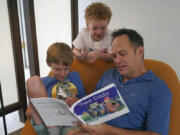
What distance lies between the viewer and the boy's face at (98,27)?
1.36 meters

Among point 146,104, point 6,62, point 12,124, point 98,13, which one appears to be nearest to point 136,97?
point 146,104

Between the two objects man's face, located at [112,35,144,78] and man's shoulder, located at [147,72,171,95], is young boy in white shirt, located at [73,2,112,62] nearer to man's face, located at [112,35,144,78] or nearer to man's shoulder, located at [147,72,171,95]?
man's face, located at [112,35,144,78]

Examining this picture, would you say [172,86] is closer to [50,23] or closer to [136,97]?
[136,97]

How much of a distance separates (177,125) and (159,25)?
111cm

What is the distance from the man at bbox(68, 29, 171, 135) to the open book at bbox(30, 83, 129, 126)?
0.06 meters

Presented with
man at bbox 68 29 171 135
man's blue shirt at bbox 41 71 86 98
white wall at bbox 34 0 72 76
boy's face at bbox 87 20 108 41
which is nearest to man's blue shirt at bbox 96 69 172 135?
man at bbox 68 29 171 135

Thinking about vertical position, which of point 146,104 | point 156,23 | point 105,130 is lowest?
point 105,130

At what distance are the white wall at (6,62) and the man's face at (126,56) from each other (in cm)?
127

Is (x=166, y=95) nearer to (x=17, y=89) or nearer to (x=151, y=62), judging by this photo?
(x=151, y=62)

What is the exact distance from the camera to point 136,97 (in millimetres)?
1006

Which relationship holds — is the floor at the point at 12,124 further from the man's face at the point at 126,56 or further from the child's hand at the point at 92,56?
the man's face at the point at 126,56

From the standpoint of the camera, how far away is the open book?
2.83 feet

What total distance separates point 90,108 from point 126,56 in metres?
0.39

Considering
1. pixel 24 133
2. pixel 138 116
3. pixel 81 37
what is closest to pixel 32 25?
pixel 81 37
